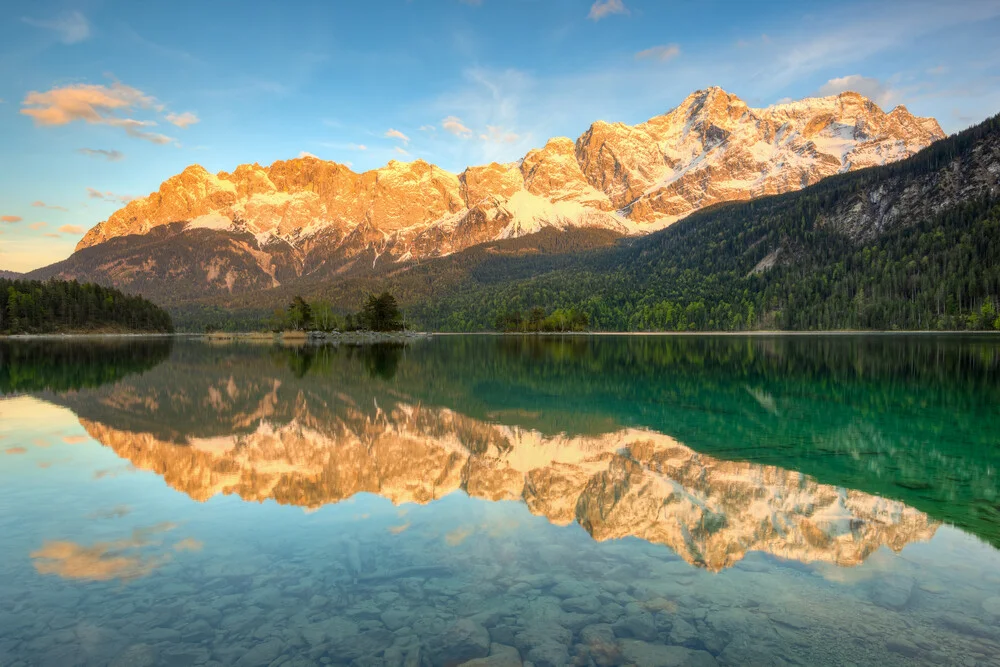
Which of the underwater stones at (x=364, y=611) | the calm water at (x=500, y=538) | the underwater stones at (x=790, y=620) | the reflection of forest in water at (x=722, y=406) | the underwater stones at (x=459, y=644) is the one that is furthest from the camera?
the reflection of forest in water at (x=722, y=406)

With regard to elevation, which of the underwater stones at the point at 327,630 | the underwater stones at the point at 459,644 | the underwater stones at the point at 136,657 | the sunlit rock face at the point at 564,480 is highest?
the underwater stones at the point at 136,657

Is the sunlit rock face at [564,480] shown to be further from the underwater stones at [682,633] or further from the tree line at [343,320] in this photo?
the tree line at [343,320]

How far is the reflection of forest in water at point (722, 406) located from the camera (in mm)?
19109

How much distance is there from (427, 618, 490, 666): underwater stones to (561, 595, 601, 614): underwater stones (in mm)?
1601

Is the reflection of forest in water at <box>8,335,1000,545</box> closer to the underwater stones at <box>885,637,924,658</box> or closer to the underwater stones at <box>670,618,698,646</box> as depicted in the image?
the underwater stones at <box>885,637,924,658</box>

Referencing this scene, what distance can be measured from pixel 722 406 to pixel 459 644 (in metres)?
26.6

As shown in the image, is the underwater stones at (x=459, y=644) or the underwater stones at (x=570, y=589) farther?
the underwater stones at (x=570, y=589)

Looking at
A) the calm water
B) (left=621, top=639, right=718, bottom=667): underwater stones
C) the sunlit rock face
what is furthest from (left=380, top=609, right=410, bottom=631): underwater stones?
the sunlit rock face

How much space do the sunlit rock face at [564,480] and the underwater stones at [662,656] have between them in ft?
11.1

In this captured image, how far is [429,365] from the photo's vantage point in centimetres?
6312

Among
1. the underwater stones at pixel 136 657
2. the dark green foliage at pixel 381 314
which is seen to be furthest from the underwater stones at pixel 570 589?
the dark green foliage at pixel 381 314

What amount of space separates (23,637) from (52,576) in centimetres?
252

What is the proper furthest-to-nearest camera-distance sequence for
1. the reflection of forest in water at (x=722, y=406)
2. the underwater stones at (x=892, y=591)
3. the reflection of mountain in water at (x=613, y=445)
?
1. the reflection of forest in water at (x=722, y=406)
2. the reflection of mountain in water at (x=613, y=445)
3. the underwater stones at (x=892, y=591)

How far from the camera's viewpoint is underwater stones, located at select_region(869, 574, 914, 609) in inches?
396
